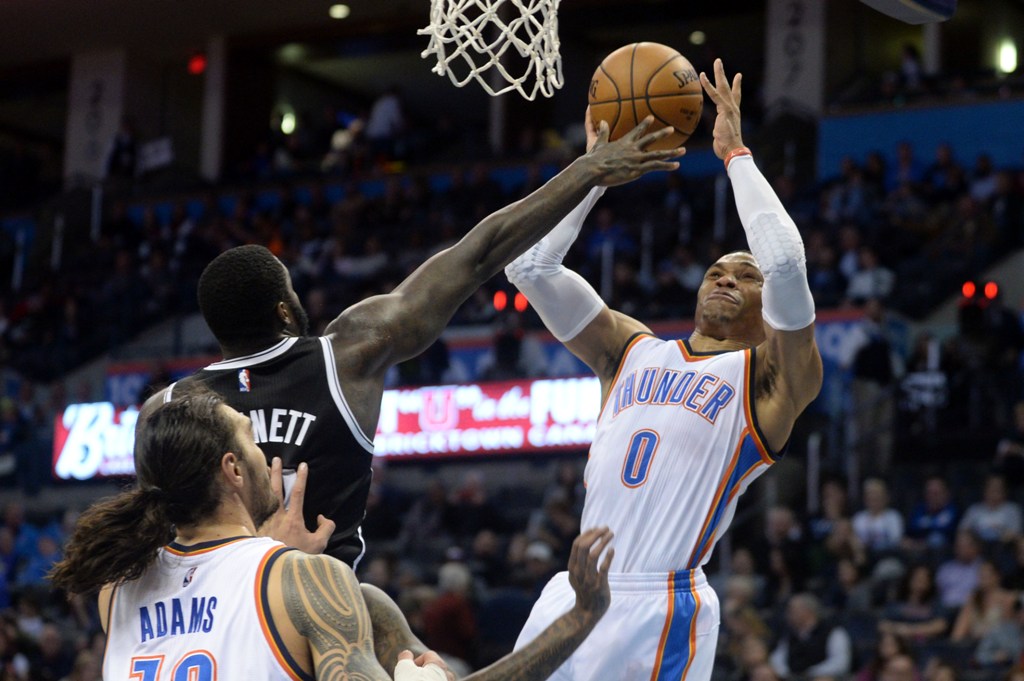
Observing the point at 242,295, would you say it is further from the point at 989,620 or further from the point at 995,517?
the point at 995,517

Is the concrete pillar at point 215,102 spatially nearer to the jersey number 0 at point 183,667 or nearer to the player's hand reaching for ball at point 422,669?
the player's hand reaching for ball at point 422,669

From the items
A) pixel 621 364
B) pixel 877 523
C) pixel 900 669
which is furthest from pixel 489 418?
pixel 621 364

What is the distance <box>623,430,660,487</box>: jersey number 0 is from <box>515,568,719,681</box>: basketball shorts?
34 cm

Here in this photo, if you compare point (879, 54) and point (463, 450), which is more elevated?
point (879, 54)

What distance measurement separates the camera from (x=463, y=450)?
52.7ft

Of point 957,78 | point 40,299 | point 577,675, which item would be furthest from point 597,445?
point 40,299

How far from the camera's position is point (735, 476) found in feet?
17.5

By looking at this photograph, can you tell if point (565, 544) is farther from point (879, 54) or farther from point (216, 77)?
point (216, 77)

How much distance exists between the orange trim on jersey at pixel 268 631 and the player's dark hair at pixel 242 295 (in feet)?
4.14

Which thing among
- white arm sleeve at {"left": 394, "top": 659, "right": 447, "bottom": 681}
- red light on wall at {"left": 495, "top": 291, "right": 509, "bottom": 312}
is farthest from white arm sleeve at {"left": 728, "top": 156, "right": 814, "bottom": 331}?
red light on wall at {"left": 495, "top": 291, "right": 509, "bottom": 312}

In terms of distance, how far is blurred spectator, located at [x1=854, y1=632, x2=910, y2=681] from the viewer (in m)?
9.93

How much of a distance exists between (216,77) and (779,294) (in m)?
22.7

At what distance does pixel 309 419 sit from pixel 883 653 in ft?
22.1

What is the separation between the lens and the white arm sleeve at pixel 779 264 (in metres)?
4.99
